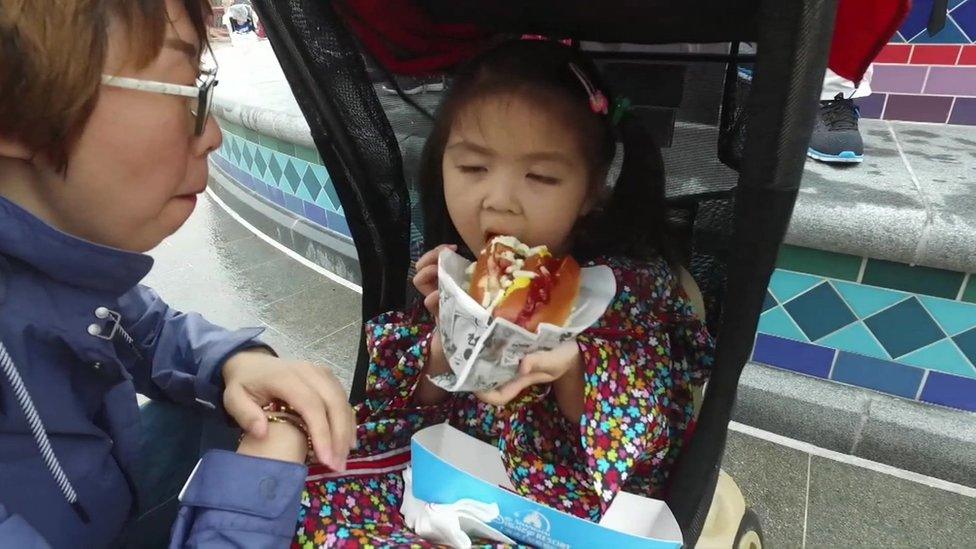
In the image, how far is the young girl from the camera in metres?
0.83

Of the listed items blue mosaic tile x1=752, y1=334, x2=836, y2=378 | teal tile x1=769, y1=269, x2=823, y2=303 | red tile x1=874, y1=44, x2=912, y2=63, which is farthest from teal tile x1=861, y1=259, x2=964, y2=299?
red tile x1=874, y1=44, x2=912, y2=63

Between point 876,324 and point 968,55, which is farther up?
point 968,55

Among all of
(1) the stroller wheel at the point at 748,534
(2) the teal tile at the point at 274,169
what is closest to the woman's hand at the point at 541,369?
(1) the stroller wheel at the point at 748,534

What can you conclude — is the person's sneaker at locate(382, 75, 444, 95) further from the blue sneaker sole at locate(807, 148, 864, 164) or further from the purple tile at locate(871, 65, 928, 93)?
the purple tile at locate(871, 65, 928, 93)

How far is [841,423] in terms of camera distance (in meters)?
1.70

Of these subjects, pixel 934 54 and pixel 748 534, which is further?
pixel 934 54

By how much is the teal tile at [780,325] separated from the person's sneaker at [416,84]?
1.13m

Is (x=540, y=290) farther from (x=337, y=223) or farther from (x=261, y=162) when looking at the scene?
(x=261, y=162)

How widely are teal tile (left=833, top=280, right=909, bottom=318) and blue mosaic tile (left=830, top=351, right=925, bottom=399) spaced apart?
134 millimetres

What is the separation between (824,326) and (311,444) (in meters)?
1.44

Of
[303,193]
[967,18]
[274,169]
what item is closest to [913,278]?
[967,18]

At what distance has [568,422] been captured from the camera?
95 cm

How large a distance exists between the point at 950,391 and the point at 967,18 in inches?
56.3

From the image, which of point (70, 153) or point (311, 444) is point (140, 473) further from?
point (70, 153)
